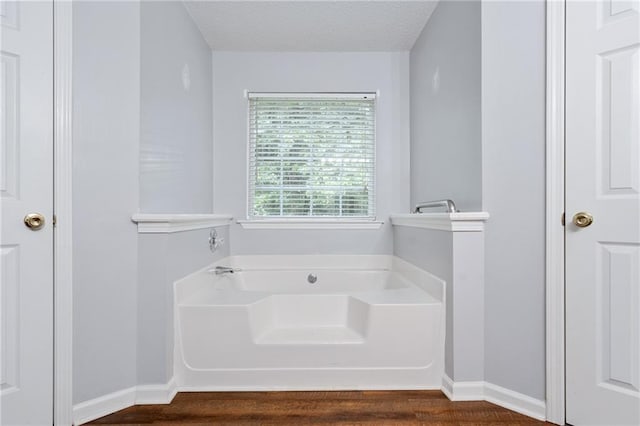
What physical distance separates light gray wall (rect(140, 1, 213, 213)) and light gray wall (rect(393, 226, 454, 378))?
1.53 meters

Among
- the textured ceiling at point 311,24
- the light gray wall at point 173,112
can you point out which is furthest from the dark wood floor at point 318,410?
the textured ceiling at point 311,24

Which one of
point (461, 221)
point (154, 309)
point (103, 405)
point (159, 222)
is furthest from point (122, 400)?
point (461, 221)

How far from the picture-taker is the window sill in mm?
3025

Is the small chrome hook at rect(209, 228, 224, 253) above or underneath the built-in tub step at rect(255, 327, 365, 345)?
above

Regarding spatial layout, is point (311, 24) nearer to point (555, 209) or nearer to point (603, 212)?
point (555, 209)

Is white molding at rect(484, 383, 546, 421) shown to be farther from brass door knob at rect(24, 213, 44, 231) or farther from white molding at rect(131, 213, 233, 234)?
brass door knob at rect(24, 213, 44, 231)

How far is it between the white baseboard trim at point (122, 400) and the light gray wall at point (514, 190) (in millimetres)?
1552

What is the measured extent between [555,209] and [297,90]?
2178 millimetres

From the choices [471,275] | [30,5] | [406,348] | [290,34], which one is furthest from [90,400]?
[290,34]

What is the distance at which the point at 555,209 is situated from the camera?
1561 millimetres

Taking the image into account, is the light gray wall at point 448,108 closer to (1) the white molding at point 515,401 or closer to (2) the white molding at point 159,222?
(1) the white molding at point 515,401

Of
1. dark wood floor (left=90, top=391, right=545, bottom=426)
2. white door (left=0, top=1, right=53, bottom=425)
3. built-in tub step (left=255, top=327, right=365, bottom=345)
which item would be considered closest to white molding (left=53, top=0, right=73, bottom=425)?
white door (left=0, top=1, right=53, bottom=425)

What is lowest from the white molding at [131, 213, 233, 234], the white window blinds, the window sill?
the window sill

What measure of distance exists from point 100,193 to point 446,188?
6.19ft
